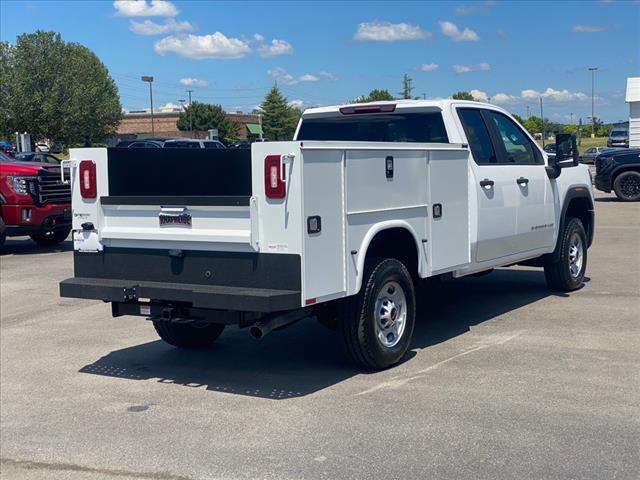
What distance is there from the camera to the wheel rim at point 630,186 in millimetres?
22725

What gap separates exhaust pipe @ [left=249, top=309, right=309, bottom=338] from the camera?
5766 millimetres

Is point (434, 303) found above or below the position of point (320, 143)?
below

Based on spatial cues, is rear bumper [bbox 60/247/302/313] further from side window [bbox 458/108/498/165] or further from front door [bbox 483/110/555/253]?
front door [bbox 483/110/555/253]

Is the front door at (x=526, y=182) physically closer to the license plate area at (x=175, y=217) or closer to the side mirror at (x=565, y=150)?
Answer: the side mirror at (x=565, y=150)

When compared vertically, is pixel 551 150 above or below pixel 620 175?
above

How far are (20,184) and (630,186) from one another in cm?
1642

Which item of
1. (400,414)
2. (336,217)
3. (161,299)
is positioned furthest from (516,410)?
(161,299)

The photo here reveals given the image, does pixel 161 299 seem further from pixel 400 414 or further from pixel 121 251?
pixel 400 414

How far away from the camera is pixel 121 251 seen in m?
6.42

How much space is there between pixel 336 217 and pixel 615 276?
6348mm

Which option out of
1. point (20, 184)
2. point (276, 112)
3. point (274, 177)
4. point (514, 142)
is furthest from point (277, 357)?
point (276, 112)

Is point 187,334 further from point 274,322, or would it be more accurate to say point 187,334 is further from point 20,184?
point 20,184

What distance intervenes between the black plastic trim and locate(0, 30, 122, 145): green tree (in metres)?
60.2

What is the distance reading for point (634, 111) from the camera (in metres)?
38.2
